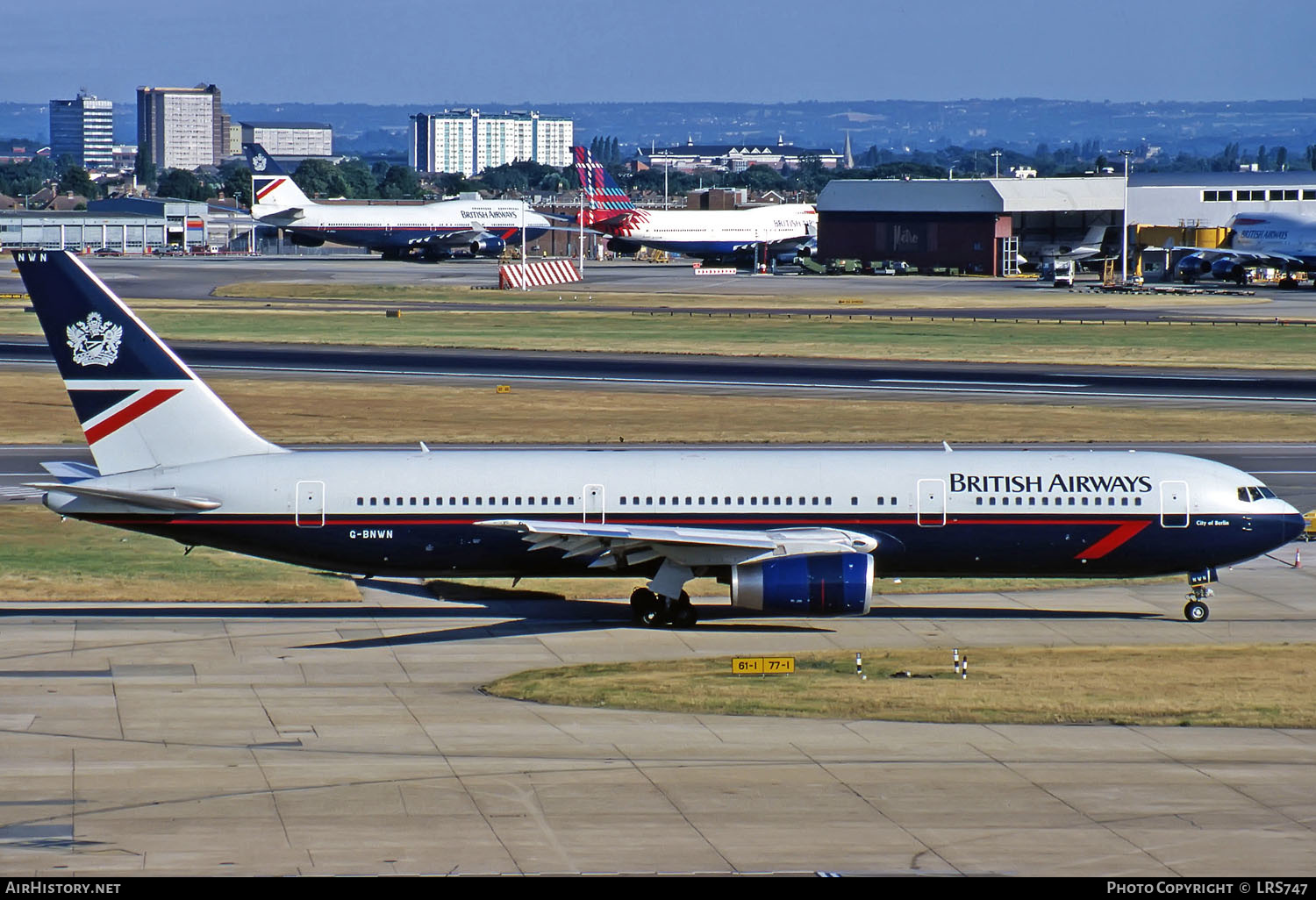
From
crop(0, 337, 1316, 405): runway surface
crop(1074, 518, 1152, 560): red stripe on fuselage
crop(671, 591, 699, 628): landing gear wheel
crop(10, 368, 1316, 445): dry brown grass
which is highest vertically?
crop(1074, 518, 1152, 560): red stripe on fuselage

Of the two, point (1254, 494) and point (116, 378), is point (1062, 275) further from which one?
point (116, 378)

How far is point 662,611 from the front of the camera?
40562 millimetres

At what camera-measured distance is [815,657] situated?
36.9 meters

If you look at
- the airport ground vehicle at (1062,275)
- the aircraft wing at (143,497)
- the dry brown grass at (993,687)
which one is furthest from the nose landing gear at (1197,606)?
the airport ground vehicle at (1062,275)

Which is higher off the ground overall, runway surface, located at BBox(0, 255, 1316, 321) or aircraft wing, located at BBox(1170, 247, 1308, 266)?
aircraft wing, located at BBox(1170, 247, 1308, 266)

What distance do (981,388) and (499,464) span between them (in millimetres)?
49105

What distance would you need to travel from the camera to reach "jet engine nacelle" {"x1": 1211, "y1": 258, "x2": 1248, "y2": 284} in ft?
543

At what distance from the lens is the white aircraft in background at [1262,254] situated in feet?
547

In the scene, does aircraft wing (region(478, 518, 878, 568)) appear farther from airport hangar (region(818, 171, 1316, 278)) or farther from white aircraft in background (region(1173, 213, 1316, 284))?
airport hangar (region(818, 171, 1316, 278))

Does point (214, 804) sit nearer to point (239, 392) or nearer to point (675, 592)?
point (675, 592)

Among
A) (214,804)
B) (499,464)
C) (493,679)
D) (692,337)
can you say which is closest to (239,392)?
(692,337)

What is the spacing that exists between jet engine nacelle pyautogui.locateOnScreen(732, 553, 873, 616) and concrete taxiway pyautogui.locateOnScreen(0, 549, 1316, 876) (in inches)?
36.7

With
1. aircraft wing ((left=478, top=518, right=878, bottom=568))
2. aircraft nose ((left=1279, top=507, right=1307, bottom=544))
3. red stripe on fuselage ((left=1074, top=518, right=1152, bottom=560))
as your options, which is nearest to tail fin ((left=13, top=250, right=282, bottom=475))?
aircraft wing ((left=478, top=518, right=878, bottom=568))

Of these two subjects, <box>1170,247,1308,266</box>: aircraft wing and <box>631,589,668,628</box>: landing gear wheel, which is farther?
<box>1170,247,1308,266</box>: aircraft wing
